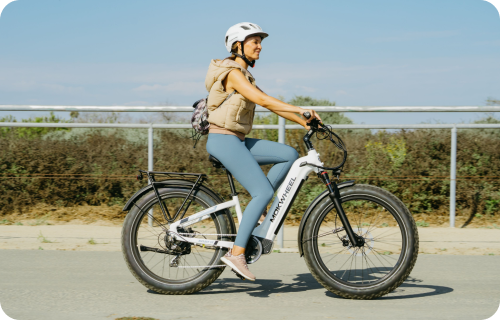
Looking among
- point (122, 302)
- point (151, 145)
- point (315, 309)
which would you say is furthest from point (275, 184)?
point (151, 145)

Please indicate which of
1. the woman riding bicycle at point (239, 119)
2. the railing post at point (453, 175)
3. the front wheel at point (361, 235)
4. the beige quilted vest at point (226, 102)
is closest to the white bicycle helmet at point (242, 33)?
the woman riding bicycle at point (239, 119)

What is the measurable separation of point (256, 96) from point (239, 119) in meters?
0.27

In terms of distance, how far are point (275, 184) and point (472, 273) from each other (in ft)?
7.30

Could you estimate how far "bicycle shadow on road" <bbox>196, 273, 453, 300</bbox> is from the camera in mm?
4551

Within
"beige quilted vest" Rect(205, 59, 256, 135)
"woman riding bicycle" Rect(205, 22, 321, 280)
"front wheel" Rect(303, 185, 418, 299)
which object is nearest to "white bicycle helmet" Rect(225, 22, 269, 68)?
"woman riding bicycle" Rect(205, 22, 321, 280)

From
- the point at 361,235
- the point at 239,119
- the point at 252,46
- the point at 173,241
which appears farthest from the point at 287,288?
the point at 252,46

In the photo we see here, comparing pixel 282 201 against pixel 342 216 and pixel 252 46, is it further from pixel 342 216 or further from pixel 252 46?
pixel 252 46

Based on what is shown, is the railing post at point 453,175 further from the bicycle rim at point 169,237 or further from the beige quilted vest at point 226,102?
the beige quilted vest at point 226,102

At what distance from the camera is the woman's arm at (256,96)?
13.7 ft

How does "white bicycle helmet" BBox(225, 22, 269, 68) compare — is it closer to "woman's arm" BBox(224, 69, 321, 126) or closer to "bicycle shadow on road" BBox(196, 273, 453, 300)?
"woman's arm" BBox(224, 69, 321, 126)

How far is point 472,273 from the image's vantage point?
5273 millimetres

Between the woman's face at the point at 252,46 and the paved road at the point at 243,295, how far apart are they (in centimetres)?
193

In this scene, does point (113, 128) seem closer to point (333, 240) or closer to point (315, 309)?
point (333, 240)

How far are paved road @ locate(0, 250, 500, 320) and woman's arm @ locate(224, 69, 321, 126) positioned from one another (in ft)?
4.80
